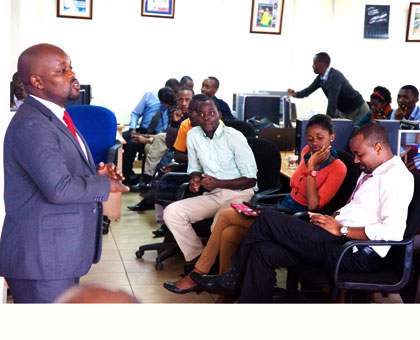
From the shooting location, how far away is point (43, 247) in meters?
2.03

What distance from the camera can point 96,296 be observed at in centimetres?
92

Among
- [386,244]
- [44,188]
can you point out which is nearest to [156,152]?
[386,244]

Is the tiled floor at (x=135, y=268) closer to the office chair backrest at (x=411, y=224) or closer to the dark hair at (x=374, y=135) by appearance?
the office chair backrest at (x=411, y=224)

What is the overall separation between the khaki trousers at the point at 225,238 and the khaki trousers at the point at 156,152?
9.33ft

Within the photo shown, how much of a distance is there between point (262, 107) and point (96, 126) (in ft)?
8.20

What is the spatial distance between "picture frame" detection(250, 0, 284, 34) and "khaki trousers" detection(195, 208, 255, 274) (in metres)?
5.46

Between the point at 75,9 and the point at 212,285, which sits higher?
the point at 75,9

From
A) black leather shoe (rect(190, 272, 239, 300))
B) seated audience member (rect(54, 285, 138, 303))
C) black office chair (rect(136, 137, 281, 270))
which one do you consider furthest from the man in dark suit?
black office chair (rect(136, 137, 281, 270))

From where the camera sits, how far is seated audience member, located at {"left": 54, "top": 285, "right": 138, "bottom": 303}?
911 millimetres

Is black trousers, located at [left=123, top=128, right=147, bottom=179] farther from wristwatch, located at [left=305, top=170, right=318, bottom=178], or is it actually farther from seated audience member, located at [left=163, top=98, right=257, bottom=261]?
wristwatch, located at [left=305, top=170, right=318, bottom=178]

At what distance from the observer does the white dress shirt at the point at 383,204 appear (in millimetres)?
2789

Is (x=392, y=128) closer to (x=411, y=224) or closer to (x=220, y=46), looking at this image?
(x=411, y=224)

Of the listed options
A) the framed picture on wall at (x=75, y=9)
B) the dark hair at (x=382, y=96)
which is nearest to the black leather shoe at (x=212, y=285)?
the dark hair at (x=382, y=96)
